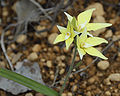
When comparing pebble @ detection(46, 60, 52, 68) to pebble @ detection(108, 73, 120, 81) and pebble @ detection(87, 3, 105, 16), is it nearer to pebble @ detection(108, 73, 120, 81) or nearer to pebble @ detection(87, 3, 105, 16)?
pebble @ detection(108, 73, 120, 81)

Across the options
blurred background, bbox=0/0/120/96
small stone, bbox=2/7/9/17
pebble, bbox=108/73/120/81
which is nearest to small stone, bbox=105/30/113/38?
blurred background, bbox=0/0/120/96

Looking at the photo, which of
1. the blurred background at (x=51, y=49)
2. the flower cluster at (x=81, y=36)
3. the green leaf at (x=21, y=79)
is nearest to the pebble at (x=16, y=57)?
the blurred background at (x=51, y=49)

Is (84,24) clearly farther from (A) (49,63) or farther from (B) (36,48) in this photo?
(B) (36,48)

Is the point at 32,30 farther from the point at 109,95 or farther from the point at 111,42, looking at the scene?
the point at 109,95

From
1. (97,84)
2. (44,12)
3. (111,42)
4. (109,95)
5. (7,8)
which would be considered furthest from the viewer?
(7,8)

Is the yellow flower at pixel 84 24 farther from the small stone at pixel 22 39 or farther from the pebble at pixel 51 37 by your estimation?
the small stone at pixel 22 39

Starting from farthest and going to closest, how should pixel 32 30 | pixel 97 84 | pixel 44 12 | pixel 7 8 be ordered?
1. pixel 7 8
2. pixel 32 30
3. pixel 44 12
4. pixel 97 84

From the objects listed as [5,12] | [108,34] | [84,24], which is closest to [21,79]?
[84,24]

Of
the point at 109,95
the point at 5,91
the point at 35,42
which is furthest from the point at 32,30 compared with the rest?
the point at 109,95
